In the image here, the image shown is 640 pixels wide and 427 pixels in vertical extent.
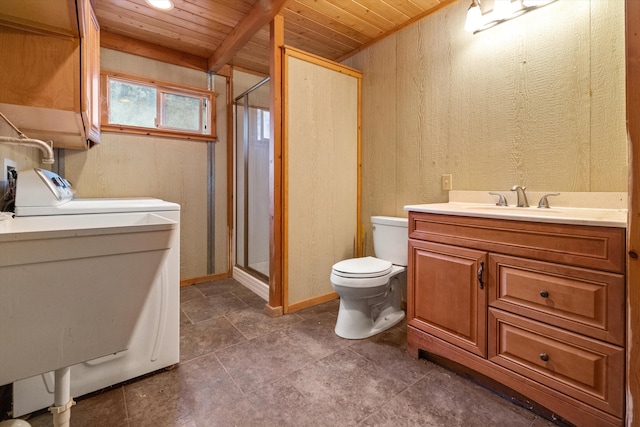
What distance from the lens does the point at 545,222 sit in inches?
46.2

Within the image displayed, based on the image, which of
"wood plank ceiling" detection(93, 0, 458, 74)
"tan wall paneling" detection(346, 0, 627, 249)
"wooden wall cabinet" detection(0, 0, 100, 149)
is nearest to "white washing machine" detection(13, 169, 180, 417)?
"wooden wall cabinet" detection(0, 0, 100, 149)

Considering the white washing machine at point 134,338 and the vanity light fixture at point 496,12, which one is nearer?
the white washing machine at point 134,338

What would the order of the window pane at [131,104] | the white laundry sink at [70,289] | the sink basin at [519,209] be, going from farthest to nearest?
the window pane at [131,104]
the sink basin at [519,209]
the white laundry sink at [70,289]

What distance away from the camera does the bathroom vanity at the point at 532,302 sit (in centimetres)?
105

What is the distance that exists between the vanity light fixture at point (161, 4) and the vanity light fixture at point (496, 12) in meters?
2.00

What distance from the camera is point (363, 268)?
75.1 inches

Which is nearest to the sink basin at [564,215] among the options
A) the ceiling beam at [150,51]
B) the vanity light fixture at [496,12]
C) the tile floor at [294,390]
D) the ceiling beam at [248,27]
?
the tile floor at [294,390]

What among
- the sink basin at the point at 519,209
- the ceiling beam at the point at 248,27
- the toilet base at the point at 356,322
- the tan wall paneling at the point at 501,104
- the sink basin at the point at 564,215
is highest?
the ceiling beam at the point at 248,27

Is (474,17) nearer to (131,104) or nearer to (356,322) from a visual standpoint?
(356,322)

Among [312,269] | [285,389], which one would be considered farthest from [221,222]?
[285,389]

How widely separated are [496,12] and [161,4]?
2.20 m

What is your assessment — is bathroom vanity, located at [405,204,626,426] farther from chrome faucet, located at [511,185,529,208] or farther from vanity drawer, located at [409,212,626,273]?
chrome faucet, located at [511,185,529,208]

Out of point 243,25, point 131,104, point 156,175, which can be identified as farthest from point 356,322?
point 131,104

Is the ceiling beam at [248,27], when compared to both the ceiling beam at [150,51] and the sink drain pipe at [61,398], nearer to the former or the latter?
the ceiling beam at [150,51]
